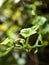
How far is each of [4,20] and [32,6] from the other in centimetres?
52

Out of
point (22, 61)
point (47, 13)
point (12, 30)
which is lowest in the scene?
point (22, 61)

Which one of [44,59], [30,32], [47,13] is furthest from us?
[44,59]

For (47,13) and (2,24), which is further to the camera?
(2,24)

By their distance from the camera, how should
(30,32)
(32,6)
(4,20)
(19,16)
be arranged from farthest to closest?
1. (4,20)
2. (19,16)
3. (32,6)
4. (30,32)

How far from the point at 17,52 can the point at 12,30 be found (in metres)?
0.15

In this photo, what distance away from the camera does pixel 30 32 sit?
88 centimetres

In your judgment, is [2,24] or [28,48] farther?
[2,24]

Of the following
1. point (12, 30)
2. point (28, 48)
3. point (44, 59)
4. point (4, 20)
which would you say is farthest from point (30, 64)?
point (28, 48)

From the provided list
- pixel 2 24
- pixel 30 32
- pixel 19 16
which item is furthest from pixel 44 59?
pixel 30 32

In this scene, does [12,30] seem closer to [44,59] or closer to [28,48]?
[44,59]

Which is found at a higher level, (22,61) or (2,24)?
(2,24)

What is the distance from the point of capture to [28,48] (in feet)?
3.00

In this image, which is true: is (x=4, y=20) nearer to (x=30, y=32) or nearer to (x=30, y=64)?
(x=30, y=64)

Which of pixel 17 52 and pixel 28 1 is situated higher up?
pixel 28 1
